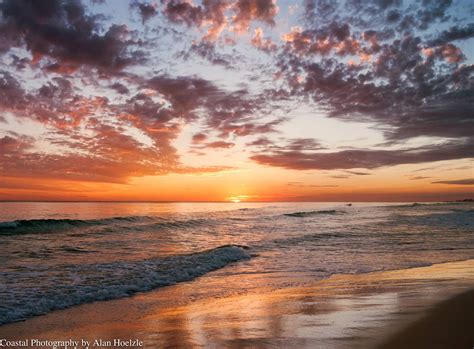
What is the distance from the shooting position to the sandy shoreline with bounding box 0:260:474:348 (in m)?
5.73

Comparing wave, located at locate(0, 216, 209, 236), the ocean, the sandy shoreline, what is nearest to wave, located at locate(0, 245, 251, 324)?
the ocean

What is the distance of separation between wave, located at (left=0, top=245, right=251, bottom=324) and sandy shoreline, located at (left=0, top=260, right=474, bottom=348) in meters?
0.62

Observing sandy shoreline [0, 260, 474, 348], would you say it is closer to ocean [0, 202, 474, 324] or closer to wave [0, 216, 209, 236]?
ocean [0, 202, 474, 324]

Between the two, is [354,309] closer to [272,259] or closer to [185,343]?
[185,343]

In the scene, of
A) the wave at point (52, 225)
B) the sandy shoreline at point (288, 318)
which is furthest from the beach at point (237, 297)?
the wave at point (52, 225)

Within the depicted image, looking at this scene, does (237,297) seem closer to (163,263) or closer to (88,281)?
(88,281)

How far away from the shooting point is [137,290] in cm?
1070

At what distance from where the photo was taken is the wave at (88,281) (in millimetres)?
8891

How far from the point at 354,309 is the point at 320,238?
18.5 m

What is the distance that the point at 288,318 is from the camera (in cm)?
705

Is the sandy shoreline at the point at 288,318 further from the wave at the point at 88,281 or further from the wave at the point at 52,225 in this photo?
the wave at the point at 52,225

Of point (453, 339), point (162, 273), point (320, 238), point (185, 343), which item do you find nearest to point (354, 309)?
point (453, 339)

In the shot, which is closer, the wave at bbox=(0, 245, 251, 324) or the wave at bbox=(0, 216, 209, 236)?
the wave at bbox=(0, 245, 251, 324)

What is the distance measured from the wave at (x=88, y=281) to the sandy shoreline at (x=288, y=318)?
624 millimetres
